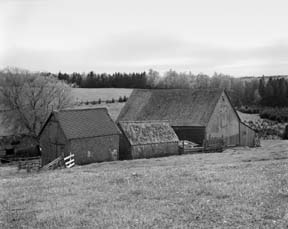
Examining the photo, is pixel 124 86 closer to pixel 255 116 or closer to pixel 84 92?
pixel 84 92

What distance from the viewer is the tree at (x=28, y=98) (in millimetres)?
55219

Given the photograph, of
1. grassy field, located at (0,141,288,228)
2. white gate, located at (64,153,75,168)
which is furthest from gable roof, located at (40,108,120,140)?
grassy field, located at (0,141,288,228)

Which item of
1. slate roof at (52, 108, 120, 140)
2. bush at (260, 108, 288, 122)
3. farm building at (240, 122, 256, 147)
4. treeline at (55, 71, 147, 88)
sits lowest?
farm building at (240, 122, 256, 147)

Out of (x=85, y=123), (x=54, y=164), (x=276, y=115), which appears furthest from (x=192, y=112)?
(x=276, y=115)

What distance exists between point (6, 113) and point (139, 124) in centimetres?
2146

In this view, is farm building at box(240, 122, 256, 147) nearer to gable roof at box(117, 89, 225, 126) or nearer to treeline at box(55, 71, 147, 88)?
gable roof at box(117, 89, 225, 126)

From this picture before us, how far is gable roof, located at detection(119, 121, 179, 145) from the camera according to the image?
138 ft

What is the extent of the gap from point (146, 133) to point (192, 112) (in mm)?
10582

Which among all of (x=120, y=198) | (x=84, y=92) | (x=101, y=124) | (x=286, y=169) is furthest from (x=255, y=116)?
(x=120, y=198)

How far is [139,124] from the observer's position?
44.2 metres

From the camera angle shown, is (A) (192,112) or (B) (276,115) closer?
(A) (192,112)

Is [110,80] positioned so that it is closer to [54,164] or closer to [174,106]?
[174,106]

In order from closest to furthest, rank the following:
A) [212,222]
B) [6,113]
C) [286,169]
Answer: [212,222] < [286,169] < [6,113]

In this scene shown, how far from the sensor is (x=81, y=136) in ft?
124
